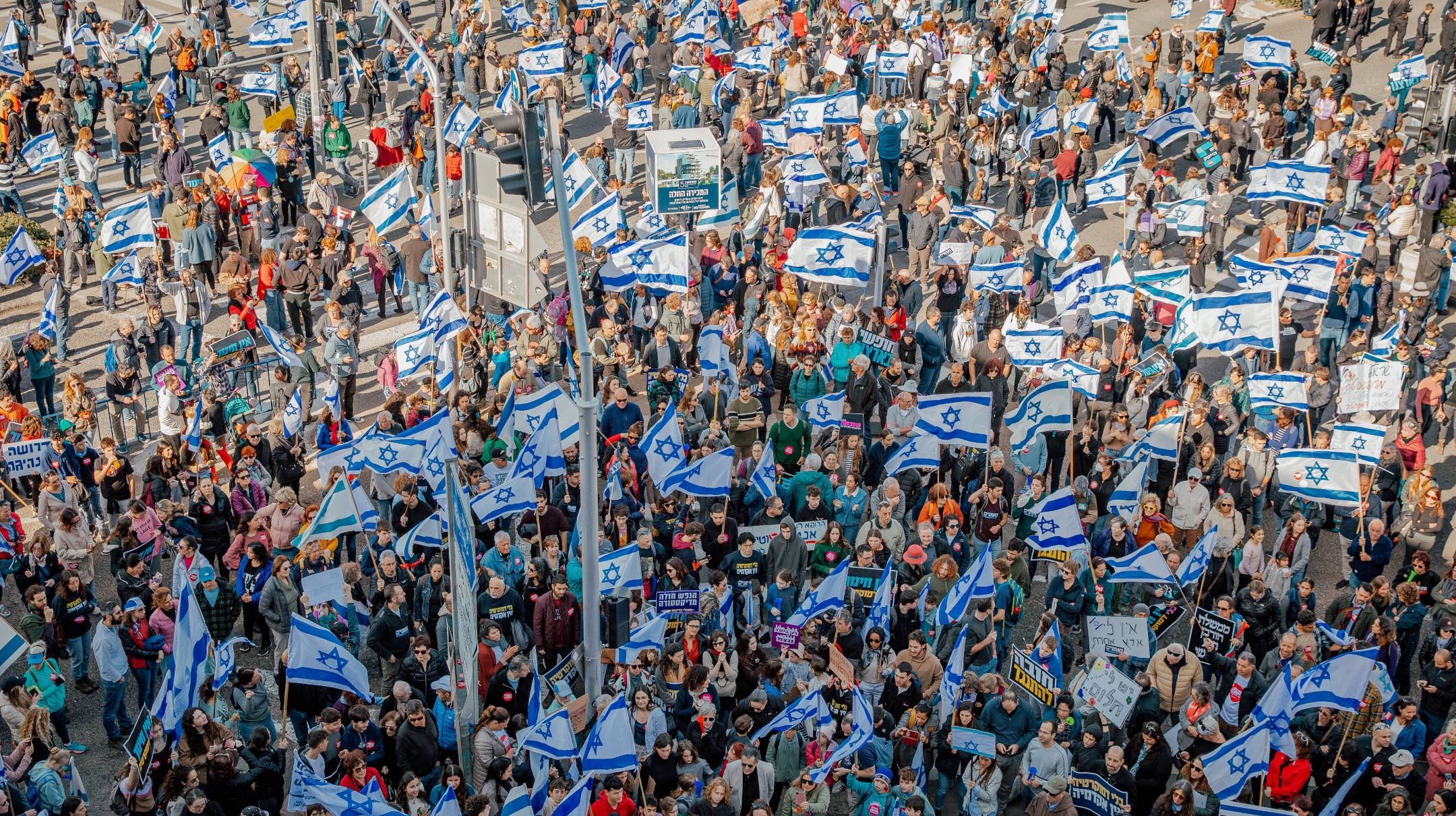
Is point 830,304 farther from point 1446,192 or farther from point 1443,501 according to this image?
point 1446,192

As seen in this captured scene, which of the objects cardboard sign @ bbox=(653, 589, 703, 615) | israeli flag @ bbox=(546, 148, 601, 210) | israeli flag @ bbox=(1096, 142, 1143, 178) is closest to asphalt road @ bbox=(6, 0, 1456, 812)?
israeli flag @ bbox=(1096, 142, 1143, 178)

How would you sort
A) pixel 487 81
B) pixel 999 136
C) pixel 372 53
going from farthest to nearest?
pixel 372 53 → pixel 487 81 → pixel 999 136

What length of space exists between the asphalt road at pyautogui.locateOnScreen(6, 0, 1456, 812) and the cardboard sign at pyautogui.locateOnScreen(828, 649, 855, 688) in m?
2.12

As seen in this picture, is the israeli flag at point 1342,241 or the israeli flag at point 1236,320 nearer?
the israeli flag at point 1236,320

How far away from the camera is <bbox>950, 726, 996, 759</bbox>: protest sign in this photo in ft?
50.8

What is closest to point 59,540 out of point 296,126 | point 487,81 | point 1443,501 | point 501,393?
point 501,393

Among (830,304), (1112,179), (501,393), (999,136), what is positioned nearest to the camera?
(501,393)

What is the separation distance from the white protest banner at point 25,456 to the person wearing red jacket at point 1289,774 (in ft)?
46.8

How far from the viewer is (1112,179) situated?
26203mm

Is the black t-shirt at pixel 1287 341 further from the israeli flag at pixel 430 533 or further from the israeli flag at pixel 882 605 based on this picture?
the israeli flag at pixel 430 533

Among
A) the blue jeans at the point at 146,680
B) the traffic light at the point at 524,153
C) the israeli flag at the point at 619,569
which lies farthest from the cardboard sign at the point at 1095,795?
the blue jeans at the point at 146,680

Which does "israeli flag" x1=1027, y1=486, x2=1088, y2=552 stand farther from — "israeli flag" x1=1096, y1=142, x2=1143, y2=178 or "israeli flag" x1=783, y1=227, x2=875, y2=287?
"israeli flag" x1=1096, y1=142, x2=1143, y2=178

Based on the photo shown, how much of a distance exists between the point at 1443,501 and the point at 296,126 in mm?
20981

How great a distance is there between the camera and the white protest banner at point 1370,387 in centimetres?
2088
